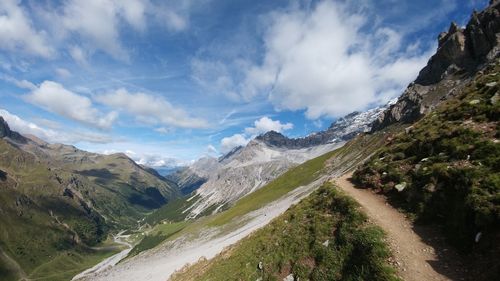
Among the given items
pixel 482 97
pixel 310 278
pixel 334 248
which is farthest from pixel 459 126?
pixel 310 278

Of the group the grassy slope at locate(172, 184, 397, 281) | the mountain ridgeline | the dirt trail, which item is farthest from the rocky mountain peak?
the dirt trail

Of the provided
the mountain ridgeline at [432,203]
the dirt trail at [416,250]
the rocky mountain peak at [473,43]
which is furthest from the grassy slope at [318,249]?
the rocky mountain peak at [473,43]

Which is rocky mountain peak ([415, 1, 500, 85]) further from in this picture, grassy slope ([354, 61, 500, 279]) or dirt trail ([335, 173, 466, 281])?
dirt trail ([335, 173, 466, 281])

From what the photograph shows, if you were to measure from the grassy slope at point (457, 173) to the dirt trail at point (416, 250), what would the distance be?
3.33ft

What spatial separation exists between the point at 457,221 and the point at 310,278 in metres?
11.3

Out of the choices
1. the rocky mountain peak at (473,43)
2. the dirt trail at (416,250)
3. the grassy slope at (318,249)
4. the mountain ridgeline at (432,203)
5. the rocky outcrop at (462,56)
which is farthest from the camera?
the rocky mountain peak at (473,43)

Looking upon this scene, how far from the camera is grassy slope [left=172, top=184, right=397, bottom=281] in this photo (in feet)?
74.2

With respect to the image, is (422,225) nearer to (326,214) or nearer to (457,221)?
(457,221)

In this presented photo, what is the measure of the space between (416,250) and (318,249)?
780 centimetres

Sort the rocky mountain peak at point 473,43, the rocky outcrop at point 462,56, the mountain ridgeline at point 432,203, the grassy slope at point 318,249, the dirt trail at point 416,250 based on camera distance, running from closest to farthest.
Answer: the dirt trail at point 416,250 → the mountain ridgeline at point 432,203 → the grassy slope at point 318,249 → the rocky outcrop at point 462,56 → the rocky mountain peak at point 473,43

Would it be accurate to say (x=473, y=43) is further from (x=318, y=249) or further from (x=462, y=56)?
(x=318, y=249)

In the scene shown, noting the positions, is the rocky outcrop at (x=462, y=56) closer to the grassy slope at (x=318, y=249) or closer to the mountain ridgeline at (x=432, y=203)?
the mountain ridgeline at (x=432, y=203)

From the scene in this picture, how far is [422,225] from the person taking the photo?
24.8 m

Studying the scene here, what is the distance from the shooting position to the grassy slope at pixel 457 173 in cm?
1964
